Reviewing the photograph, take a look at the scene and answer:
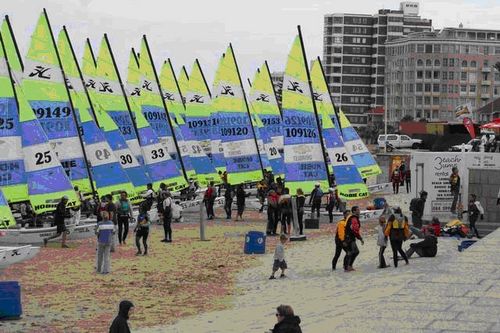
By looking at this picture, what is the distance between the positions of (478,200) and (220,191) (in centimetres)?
2311

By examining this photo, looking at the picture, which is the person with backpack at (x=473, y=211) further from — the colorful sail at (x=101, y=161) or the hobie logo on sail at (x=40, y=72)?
the hobie logo on sail at (x=40, y=72)

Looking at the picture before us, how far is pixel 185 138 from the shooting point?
202ft

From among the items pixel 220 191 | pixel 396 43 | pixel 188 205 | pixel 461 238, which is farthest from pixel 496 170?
pixel 396 43

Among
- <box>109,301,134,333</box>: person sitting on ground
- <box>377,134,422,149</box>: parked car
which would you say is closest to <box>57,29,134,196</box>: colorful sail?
<box>109,301,134,333</box>: person sitting on ground

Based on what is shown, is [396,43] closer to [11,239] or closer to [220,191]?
[220,191]

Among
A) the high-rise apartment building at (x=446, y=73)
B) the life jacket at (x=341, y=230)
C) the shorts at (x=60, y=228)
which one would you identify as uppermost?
the high-rise apartment building at (x=446, y=73)

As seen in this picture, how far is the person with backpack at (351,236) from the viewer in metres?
25.9

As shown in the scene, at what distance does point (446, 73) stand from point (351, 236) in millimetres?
147543

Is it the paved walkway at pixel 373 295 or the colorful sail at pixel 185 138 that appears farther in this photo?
the colorful sail at pixel 185 138

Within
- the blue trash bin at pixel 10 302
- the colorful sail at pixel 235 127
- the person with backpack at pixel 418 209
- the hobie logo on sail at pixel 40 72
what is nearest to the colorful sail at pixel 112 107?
the colorful sail at pixel 235 127

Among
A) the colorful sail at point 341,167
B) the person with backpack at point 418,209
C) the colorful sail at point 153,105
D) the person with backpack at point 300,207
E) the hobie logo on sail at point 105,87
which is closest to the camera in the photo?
the person with backpack at point 418,209

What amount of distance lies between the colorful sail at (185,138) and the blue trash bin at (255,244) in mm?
24639

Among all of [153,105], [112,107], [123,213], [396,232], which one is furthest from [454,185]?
[153,105]

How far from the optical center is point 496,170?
34.6 meters
